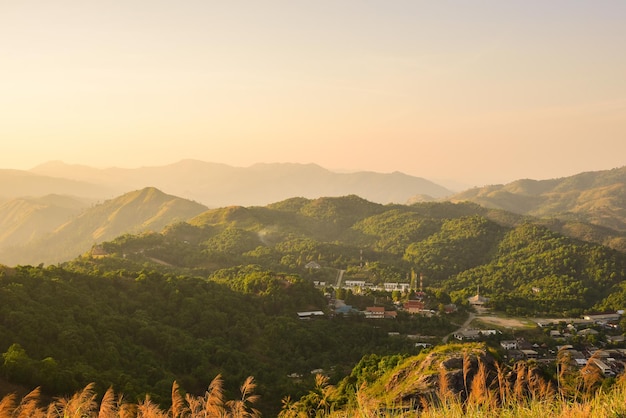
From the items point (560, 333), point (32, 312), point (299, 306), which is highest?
point (32, 312)

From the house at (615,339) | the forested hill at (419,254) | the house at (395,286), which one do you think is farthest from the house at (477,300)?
the house at (615,339)

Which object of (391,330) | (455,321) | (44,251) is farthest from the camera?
(44,251)

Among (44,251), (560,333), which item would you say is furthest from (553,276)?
(44,251)

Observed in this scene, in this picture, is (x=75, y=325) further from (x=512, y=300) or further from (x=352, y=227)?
(x=352, y=227)

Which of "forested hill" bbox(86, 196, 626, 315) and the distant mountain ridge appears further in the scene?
the distant mountain ridge

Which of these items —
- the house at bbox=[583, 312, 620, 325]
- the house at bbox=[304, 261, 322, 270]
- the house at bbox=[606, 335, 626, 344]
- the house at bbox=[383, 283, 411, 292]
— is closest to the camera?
the house at bbox=[606, 335, 626, 344]

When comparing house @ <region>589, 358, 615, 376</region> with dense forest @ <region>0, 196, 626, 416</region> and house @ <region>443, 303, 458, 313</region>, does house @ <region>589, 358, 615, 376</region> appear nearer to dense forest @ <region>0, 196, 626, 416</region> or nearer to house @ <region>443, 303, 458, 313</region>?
dense forest @ <region>0, 196, 626, 416</region>

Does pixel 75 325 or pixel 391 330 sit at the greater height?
pixel 75 325

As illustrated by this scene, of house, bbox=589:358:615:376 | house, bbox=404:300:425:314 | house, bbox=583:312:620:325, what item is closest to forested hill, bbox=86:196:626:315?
house, bbox=583:312:620:325
